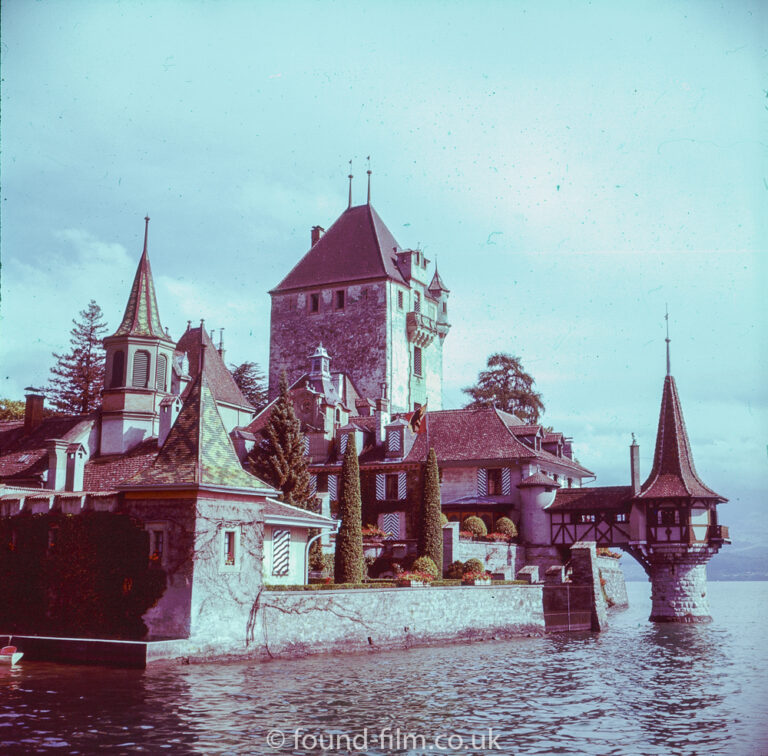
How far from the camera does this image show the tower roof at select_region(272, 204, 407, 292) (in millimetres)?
69625

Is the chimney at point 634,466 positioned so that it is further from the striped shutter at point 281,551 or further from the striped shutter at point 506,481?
the striped shutter at point 281,551

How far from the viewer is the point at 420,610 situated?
3309 cm

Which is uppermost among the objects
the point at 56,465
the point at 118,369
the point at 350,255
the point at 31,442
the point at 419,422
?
the point at 350,255

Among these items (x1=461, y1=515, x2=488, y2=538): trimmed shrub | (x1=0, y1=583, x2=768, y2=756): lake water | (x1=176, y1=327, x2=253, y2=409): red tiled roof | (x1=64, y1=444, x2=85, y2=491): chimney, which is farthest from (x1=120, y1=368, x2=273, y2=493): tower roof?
(x1=176, y1=327, x2=253, y2=409): red tiled roof

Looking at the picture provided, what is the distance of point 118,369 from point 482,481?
21.5 metres

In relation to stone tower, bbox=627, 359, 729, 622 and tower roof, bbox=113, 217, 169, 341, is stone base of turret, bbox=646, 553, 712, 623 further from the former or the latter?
tower roof, bbox=113, 217, 169, 341

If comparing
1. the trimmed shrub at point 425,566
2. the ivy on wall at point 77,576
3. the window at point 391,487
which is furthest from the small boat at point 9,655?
the window at point 391,487

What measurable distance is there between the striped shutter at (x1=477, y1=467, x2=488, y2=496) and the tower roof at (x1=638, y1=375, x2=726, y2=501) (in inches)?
326

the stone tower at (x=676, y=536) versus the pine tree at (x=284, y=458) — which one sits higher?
the pine tree at (x=284, y=458)

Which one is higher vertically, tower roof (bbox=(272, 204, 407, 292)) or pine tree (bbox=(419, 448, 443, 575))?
tower roof (bbox=(272, 204, 407, 292))

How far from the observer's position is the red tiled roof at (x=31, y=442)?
3809 centimetres

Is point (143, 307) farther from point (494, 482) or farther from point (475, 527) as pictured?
point (494, 482)

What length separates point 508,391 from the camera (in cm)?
7356

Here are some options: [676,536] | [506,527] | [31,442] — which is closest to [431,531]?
[506,527]
